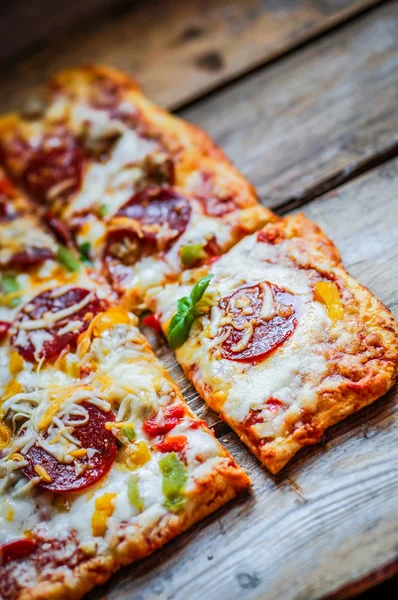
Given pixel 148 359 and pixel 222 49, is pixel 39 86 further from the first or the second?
pixel 148 359

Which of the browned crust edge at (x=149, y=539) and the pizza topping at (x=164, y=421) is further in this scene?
the pizza topping at (x=164, y=421)

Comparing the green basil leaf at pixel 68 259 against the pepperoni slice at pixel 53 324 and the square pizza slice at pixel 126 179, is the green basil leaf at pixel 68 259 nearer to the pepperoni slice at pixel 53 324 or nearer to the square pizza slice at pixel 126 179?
the square pizza slice at pixel 126 179

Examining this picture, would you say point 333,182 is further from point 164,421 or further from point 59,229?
point 164,421

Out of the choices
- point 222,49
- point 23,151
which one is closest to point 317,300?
point 23,151

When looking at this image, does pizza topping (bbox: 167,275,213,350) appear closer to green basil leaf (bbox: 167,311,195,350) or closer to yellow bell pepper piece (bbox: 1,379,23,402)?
green basil leaf (bbox: 167,311,195,350)

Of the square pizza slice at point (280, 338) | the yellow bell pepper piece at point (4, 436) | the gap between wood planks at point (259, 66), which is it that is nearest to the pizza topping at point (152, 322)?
the square pizza slice at point (280, 338)

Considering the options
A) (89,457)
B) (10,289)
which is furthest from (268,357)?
(10,289)

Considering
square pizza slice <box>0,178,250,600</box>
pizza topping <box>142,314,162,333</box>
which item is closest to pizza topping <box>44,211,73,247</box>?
square pizza slice <box>0,178,250,600</box>
